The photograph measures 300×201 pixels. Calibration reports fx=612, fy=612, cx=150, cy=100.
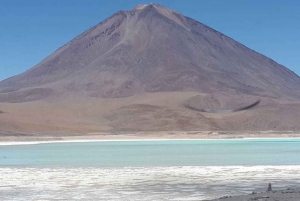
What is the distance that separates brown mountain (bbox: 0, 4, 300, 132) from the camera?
96.2 meters

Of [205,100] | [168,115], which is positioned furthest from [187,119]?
[205,100]

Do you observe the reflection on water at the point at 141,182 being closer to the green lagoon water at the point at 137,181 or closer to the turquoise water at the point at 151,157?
the green lagoon water at the point at 137,181

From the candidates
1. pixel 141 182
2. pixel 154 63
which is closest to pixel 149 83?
pixel 154 63

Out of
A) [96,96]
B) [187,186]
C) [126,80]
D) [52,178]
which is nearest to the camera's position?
[187,186]

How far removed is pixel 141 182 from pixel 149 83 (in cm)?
10721

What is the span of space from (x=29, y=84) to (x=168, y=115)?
52.1 m

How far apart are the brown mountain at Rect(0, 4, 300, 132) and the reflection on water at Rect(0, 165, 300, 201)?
55.0 metres

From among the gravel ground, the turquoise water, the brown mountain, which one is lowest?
the gravel ground

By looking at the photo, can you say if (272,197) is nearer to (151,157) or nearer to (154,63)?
(151,157)

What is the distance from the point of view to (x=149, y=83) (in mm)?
125312

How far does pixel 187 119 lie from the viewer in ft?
311

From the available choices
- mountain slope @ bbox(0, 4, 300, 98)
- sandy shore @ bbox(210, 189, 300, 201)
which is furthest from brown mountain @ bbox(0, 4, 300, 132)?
sandy shore @ bbox(210, 189, 300, 201)

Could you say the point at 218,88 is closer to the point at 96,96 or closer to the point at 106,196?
the point at 96,96

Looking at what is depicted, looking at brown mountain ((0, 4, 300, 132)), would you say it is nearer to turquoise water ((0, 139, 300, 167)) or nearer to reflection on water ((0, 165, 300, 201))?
turquoise water ((0, 139, 300, 167))
